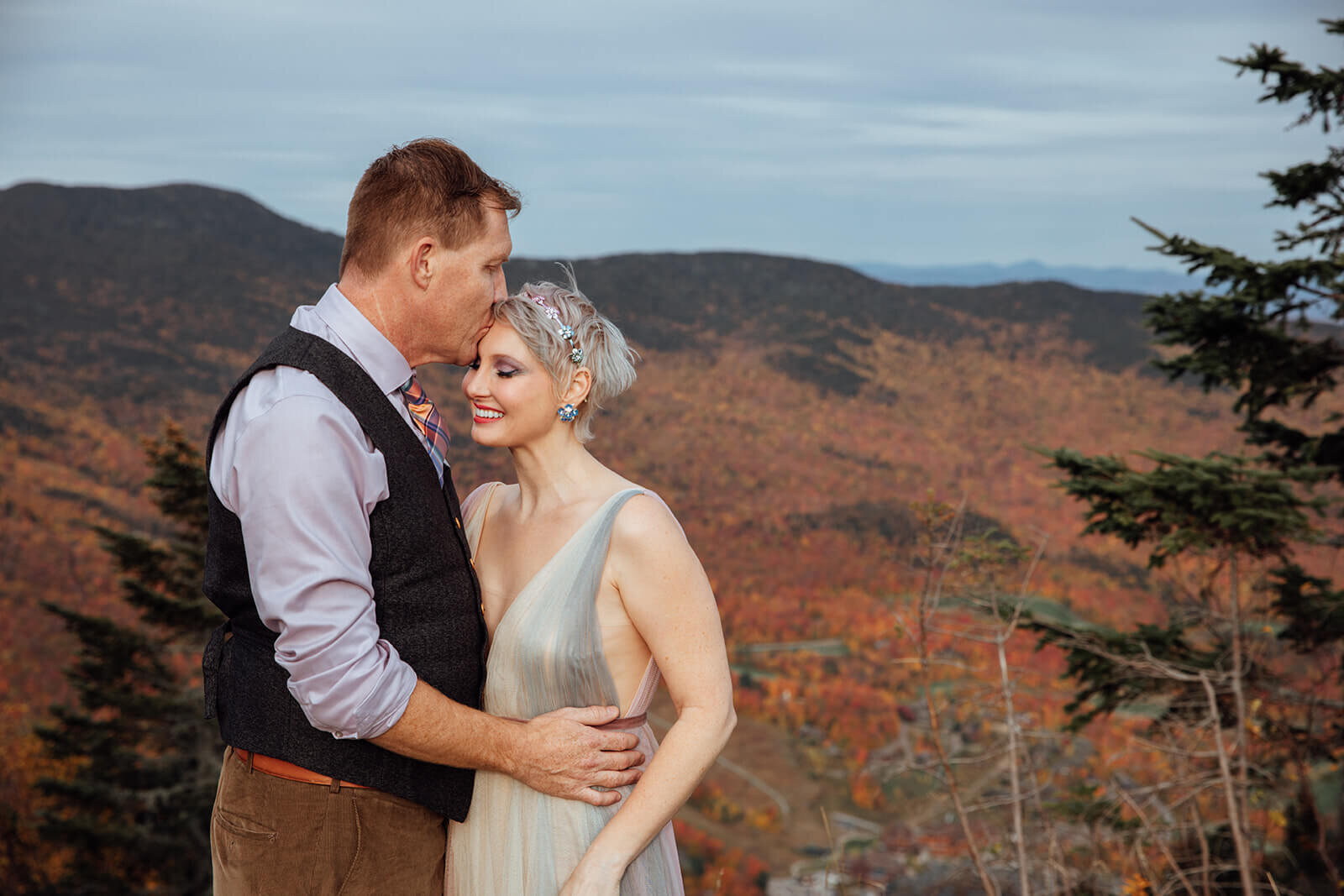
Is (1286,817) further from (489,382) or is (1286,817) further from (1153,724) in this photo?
(489,382)

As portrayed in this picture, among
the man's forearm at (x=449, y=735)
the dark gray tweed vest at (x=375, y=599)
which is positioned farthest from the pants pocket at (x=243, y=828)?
the man's forearm at (x=449, y=735)

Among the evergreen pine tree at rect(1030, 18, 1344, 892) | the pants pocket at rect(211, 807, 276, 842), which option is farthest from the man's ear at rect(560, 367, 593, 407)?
the evergreen pine tree at rect(1030, 18, 1344, 892)

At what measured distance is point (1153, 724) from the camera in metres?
5.97

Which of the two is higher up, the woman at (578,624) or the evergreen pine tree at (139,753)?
the woman at (578,624)

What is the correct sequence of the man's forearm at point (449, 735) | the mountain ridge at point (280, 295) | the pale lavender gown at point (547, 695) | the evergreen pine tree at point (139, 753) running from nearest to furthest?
the man's forearm at point (449, 735) → the pale lavender gown at point (547, 695) → the evergreen pine tree at point (139, 753) → the mountain ridge at point (280, 295)

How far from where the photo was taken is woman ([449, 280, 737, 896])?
199 cm

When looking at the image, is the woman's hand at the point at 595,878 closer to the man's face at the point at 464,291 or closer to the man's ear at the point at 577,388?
the man's ear at the point at 577,388

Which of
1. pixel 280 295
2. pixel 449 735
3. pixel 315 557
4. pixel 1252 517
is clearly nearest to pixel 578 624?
pixel 449 735

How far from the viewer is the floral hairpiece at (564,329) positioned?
6.86 feet

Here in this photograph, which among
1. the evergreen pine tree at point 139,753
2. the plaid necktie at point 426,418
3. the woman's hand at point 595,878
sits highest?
the plaid necktie at point 426,418

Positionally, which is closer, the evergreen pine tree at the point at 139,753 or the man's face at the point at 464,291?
the man's face at the point at 464,291

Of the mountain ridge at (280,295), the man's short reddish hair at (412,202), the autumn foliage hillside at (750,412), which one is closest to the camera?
the man's short reddish hair at (412,202)

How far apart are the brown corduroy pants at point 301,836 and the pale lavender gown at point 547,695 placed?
0.68 ft

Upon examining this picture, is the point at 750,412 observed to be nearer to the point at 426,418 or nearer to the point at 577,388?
the point at 577,388
